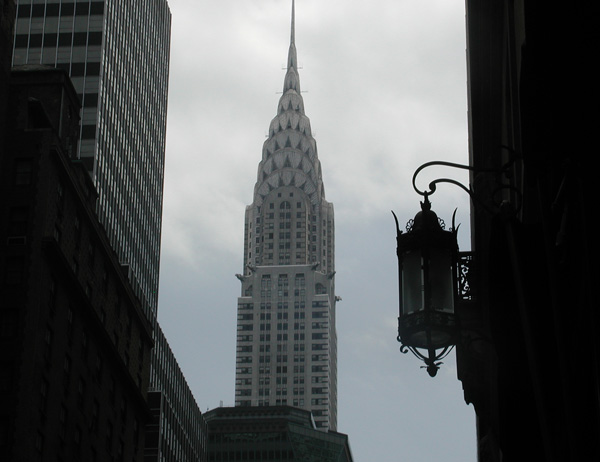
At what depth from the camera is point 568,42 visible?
9359 millimetres

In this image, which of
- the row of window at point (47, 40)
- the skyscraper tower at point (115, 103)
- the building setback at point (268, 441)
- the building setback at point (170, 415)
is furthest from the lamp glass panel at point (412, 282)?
the building setback at point (268, 441)

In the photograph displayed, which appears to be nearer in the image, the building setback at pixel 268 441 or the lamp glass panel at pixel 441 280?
the lamp glass panel at pixel 441 280

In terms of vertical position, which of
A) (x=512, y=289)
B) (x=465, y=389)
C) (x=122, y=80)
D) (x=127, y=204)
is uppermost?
(x=122, y=80)

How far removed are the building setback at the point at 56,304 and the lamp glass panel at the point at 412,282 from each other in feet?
144

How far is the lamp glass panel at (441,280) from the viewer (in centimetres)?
1341

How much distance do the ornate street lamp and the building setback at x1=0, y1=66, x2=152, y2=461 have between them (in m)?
43.9

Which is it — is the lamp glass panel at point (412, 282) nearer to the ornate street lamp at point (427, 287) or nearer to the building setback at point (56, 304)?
the ornate street lamp at point (427, 287)

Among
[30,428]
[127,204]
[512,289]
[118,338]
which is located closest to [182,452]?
[127,204]

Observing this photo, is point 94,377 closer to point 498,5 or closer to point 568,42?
point 498,5

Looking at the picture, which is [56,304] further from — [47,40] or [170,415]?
[47,40]

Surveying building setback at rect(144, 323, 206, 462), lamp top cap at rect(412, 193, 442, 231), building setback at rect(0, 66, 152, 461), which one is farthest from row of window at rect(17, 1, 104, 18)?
lamp top cap at rect(412, 193, 442, 231)

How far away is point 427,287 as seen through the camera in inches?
530

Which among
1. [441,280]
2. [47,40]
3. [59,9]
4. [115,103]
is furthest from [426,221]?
[59,9]

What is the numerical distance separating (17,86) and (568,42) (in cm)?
6351
